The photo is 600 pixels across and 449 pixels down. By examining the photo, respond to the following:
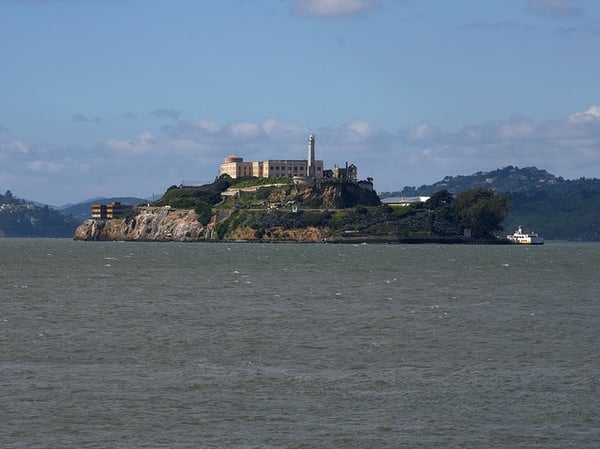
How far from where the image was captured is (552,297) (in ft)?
290

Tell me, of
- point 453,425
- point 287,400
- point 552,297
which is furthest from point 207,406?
point 552,297

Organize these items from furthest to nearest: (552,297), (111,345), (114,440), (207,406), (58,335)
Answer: (552,297)
(58,335)
(111,345)
(207,406)
(114,440)

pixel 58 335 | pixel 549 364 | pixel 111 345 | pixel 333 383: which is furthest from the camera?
pixel 58 335

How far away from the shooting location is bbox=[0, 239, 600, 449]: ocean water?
36781 mm

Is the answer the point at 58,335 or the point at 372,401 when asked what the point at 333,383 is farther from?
the point at 58,335

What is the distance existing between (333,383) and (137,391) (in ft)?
23.3

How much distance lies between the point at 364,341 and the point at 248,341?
5.45m

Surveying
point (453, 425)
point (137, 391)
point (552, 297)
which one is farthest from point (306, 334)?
point (552, 297)

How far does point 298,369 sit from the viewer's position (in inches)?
1902

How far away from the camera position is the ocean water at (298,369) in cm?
3678

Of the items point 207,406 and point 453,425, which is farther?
point 207,406

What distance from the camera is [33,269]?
132250 millimetres

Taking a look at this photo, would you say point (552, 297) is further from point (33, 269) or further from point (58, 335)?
point (33, 269)

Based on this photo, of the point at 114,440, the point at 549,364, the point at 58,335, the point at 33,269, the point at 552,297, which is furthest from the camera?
the point at 33,269
